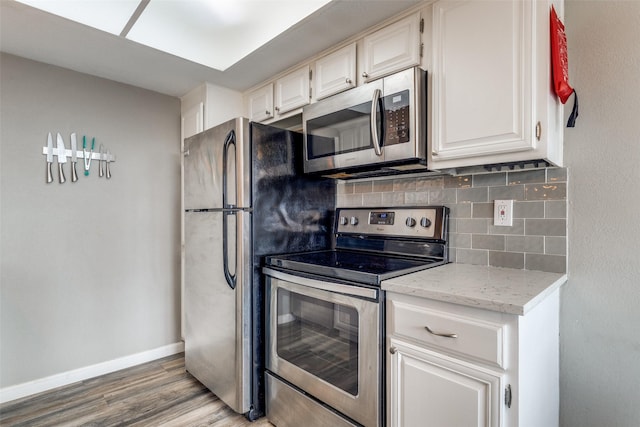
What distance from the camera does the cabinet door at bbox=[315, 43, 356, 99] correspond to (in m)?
1.86

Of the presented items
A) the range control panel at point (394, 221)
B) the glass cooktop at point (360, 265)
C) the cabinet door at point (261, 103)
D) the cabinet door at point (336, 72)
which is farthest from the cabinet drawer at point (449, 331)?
the cabinet door at point (261, 103)

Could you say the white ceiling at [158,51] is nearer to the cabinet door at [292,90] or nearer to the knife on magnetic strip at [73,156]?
the cabinet door at [292,90]

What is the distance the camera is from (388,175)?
1.98 metres

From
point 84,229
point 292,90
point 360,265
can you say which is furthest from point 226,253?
point 84,229

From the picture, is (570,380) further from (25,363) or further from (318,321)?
(25,363)

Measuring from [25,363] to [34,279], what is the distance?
53 centimetres

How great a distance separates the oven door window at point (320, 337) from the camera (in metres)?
1.44

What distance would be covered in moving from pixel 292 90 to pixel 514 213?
4.97ft

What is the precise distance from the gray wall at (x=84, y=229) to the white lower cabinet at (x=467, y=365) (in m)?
2.15

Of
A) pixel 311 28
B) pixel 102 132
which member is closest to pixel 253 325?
pixel 311 28

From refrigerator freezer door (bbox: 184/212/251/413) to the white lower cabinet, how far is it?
0.87 metres

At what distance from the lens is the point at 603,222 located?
1.34 metres

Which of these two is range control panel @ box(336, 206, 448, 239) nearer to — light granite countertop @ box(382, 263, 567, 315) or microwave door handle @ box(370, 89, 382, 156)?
light granite countertop @ box(382, 263, 567, 315)

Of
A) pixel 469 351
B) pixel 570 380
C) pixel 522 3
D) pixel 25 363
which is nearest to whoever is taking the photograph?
pixel 469 351
